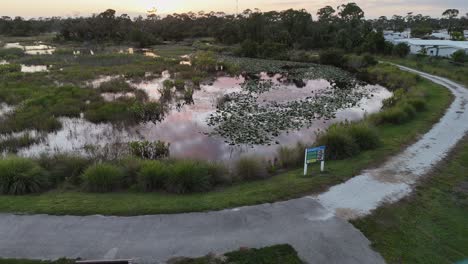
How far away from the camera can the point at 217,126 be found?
21.0 metres

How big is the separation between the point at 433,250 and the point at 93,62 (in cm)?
4759

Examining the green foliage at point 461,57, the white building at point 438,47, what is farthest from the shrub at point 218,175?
the white building at point 438,47

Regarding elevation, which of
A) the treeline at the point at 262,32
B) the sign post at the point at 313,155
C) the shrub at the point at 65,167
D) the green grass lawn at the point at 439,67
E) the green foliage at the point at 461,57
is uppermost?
the treeline at the point at 262,32

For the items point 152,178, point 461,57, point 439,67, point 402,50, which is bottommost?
point 152,178

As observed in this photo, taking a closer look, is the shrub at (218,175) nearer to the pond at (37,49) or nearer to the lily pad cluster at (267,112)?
the lily pad cluster at (267,112)

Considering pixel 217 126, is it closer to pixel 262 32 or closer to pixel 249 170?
pixel 249 170

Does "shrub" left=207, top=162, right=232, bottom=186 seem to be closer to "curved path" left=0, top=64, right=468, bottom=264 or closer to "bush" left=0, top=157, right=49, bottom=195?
"curved path" left=0, top=64, right=468, bottom=264

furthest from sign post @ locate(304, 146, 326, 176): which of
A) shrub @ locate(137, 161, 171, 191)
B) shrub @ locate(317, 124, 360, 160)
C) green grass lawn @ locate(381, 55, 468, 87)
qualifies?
green grass lawn @ locate(381, 55, 468, 87)

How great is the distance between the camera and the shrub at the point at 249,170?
12648 mm

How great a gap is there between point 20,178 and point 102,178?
2535 millimetres

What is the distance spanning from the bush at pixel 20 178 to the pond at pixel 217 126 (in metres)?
3.78

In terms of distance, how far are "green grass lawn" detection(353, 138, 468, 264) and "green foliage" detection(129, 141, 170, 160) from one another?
947 cm

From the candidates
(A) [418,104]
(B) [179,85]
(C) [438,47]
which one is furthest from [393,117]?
(C) [438,47]

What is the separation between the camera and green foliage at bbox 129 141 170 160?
15.6m
